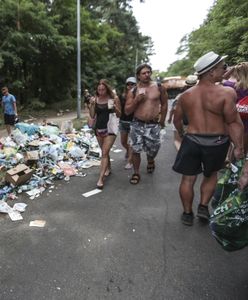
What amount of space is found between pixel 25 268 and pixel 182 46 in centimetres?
5106

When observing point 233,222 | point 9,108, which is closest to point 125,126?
point 233,222

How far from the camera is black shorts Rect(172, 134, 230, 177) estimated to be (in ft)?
10.3

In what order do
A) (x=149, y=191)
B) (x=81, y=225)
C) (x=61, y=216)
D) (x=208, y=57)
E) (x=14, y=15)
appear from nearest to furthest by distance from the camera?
1. (x=208, y=57)
2. (x=81, y=225)
3. (x=61, y=216)
4. (x=149, y=191)
5. (x=14, y=15)

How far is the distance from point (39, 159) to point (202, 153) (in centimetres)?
331

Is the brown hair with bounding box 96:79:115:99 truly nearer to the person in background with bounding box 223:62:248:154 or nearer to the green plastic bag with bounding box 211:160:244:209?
the person in background with bounding box 223:62:248:154

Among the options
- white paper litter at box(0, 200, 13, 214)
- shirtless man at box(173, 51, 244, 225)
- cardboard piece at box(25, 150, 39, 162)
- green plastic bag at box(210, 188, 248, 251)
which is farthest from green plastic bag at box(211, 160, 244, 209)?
cardboard piece at box(25, 150, 39, 162)

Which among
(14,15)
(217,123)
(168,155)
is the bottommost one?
(168,155)

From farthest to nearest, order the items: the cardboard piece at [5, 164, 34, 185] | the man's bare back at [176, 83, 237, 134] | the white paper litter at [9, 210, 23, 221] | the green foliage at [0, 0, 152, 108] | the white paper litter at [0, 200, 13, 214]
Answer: the green foliage at [0, 0, 152, 108] → the cardboard piece at [5, 164, 34, 185] → the white paper litter at [0, 200, 13, 214] → the white paper litter at [9, 210, 23, 221] → the man's bare back at [176, 83, 237, 134]

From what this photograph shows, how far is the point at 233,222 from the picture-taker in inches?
89.6

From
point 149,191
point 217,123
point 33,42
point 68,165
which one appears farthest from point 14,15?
point 217,123

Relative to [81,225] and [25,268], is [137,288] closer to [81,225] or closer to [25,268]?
[25,268]

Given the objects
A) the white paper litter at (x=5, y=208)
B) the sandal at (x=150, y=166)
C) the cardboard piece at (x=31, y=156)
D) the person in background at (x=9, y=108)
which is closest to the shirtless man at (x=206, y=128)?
the sandal at (x=150, y=166)

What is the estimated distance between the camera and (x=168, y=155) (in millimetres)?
6727

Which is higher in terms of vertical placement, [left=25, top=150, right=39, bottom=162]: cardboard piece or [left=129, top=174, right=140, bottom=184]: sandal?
[left=25, top=150, right=39, bottom=162]: cardboard piece
